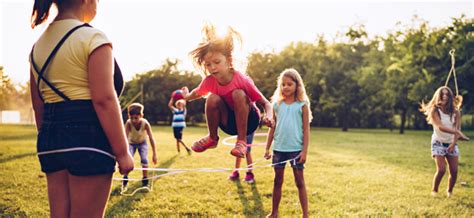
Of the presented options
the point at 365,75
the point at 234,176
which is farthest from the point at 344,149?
the point at 365,75

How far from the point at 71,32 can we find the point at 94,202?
0.97 m

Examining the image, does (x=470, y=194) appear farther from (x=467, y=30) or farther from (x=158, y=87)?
(x=158, y=87)

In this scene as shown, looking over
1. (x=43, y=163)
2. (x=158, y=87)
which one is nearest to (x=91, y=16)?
(x=43, y=163)

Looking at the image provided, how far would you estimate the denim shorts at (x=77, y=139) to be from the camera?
2350 millimetres

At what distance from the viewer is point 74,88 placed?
Answer: 2346 millimetres

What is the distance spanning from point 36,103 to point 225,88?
2.36 metres

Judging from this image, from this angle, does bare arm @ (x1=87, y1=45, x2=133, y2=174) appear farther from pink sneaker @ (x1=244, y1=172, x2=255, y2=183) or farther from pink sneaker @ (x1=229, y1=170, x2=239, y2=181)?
pink sneaker @ (x1=229, y1=170, x2=239, y2=181)

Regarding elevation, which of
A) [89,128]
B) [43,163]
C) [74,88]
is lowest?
[43,163]

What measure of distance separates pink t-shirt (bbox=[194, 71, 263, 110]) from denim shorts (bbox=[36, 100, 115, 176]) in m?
2.44

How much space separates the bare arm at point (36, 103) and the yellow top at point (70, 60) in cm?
24

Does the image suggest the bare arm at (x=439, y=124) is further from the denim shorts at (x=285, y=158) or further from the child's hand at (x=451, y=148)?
the denim shorts at (x=285, y=158)

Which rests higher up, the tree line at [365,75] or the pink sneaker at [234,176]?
the tree line at [365,75]

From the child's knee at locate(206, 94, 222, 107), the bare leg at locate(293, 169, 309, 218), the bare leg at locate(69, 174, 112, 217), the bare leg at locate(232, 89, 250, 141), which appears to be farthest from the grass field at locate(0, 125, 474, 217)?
the bare leg at locate(69, 174, 112, 217)

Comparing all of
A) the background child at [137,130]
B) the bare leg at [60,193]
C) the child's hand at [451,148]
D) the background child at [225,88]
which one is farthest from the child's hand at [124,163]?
the child's hand at [451,148]
